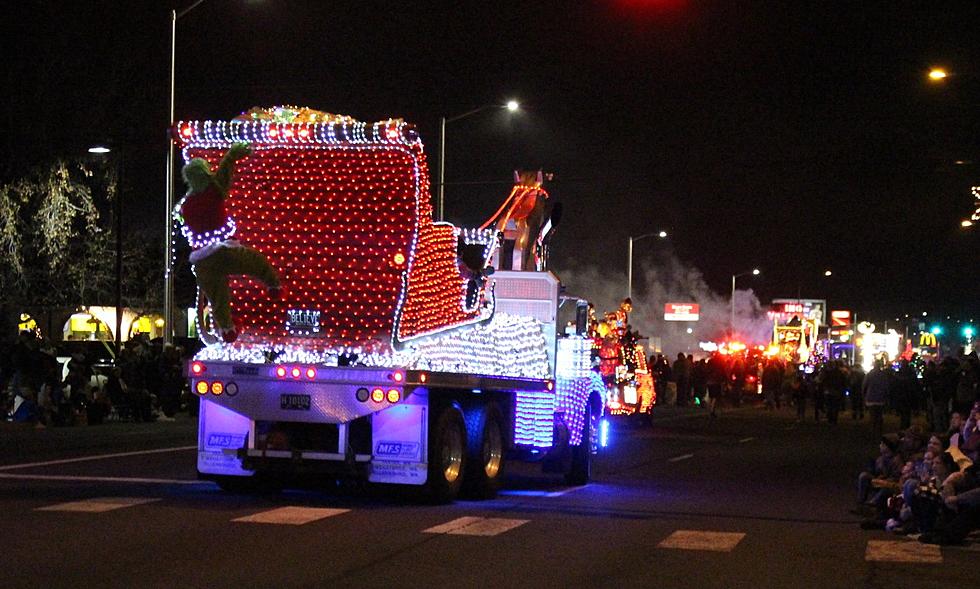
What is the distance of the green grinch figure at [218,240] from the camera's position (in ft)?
50.4

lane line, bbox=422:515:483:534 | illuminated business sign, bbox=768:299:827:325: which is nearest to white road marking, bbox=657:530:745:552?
lane line, bbox=422:515:483:534

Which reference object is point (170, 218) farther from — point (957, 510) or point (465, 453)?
point (957, 510)

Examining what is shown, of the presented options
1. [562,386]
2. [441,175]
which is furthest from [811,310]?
[562,386]

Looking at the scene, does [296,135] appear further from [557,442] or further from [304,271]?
[557,442]

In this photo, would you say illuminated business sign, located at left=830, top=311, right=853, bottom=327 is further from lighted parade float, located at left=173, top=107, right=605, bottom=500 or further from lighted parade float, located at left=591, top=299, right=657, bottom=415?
lighted parade float, located at left=173, top=107, right=605, bottom=500

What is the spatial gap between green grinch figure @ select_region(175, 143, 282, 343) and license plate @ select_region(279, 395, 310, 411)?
0.95m

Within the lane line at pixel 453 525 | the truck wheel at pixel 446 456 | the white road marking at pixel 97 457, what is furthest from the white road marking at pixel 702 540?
the white road marking at pixel 97 457

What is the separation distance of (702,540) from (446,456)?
3392mm

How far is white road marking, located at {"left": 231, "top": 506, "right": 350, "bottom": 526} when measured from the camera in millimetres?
13586

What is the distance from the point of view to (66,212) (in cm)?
3391

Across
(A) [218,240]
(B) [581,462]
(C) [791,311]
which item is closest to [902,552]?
(B) [581,462]

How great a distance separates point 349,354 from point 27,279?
22.4m

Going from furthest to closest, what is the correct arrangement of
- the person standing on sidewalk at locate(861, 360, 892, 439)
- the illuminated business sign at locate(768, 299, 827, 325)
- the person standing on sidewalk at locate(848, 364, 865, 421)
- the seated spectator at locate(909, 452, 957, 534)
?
the illuminated business sign at locate(768, 299, 827, 325) → the person standing on sidewalk at locate(848, 364, 865, 421) → the person standing on sidewalk at locate(861, 360, 892, 439) → the seated spectator at locate(909, 452, 957, 534)

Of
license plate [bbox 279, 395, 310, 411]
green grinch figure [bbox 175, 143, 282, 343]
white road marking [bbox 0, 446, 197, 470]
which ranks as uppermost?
green grinch figure [bbox 175, 143, 282, 343]
